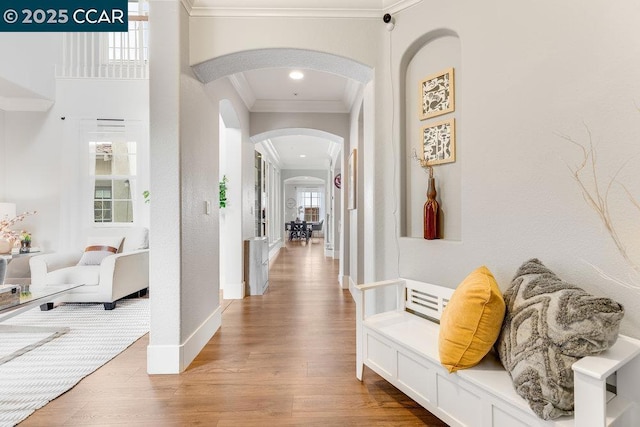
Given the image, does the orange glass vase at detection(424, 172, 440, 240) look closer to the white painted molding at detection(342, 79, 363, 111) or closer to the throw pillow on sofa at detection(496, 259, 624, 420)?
the throw pillow on sofa at detection(496, 259, 624, 420)

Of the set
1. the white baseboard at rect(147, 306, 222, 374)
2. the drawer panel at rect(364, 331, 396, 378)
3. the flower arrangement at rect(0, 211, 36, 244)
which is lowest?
the white baseboard at rect(147, 306, 222, 374)

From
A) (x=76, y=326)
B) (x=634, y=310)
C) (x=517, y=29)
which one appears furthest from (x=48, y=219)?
(x=634, y=310)

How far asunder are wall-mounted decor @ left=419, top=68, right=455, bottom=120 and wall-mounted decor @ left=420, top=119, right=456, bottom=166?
0.30 ft

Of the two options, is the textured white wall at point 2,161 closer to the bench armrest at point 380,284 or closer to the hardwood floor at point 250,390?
the hardwood floor at point 250,390

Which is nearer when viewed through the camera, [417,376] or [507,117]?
[417,376]

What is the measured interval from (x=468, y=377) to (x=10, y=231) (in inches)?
233

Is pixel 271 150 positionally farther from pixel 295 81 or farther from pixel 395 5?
pixel 395 5

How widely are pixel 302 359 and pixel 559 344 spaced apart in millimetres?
1762

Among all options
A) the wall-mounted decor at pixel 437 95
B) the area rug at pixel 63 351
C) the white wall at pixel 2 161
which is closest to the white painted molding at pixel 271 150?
the white wall at pixel 2 161

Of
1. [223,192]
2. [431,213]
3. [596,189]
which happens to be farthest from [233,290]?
[596,189]

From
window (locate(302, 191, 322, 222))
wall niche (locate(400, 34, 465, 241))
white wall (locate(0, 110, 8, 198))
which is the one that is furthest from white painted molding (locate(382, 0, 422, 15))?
window (locate(302, 191, 322, 222))

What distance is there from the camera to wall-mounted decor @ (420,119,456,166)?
2.09 metres

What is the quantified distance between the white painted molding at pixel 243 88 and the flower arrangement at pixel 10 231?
3772 mm

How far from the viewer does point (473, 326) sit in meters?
1.37
